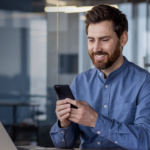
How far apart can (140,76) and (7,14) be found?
236 cm

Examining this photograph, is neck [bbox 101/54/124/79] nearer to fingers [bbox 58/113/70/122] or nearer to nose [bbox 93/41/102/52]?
nose [bbox 93/41/102/52]

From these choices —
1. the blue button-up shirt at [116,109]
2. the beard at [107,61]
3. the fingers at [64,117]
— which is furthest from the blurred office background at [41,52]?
the fingers at [64,117]

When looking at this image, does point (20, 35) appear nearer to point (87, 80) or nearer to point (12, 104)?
point (12, 104)

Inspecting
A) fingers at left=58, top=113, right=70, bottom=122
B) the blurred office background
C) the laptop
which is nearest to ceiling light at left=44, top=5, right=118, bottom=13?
the blurred office background

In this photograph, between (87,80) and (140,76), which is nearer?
(140,76)

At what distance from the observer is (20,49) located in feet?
10.9

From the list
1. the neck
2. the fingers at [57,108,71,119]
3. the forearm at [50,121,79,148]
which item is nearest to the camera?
the fingers at [57,108,71,119]

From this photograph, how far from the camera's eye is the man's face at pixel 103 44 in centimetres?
141

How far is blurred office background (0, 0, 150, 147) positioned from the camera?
11.0 feet

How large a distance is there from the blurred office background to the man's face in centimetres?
195

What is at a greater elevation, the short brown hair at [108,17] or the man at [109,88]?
the short brown hair at [108,17]

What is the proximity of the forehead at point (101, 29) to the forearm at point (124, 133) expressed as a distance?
445 millimetres

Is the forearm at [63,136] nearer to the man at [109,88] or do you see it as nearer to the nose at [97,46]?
the man at [109,88]

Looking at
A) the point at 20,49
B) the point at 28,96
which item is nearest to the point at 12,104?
the point at 28,96
